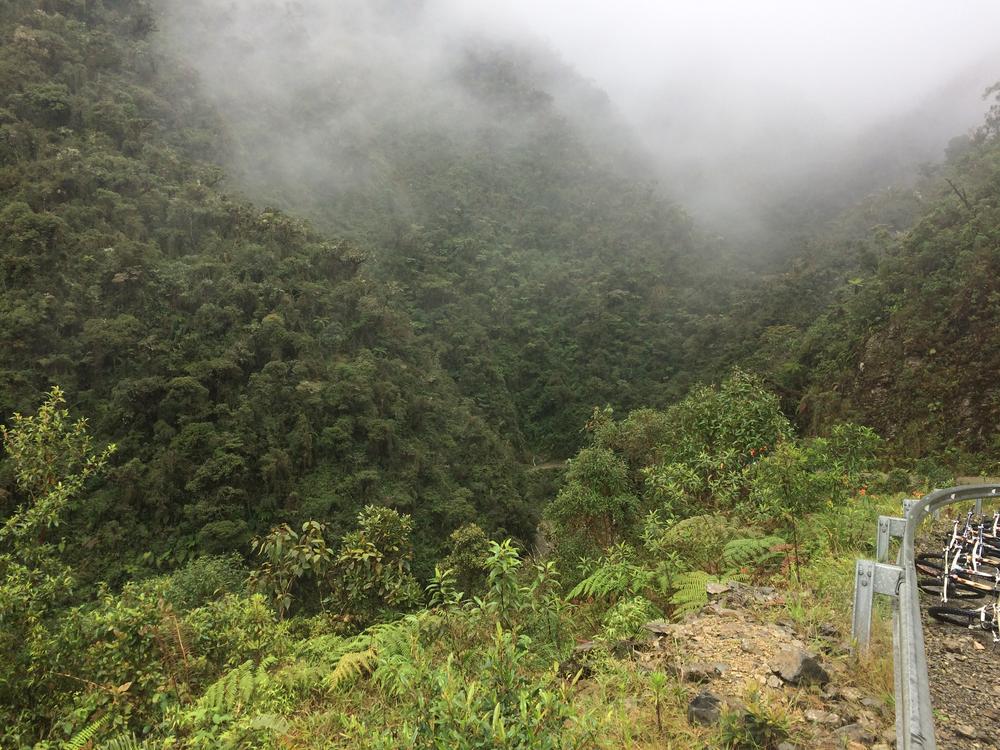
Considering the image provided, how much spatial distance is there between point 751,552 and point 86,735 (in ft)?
18.4

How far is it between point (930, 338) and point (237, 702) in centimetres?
3057

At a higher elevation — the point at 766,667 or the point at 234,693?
the point at 766,667

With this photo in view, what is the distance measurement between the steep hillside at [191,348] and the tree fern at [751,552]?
76.3 feet

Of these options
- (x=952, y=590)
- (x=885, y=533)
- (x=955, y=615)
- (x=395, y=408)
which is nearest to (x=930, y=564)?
(x=952, y=590)

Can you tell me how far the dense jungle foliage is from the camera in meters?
4.33

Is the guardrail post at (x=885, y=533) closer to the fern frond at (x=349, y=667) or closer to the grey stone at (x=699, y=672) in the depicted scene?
the grey stone at (x=699, y=672)

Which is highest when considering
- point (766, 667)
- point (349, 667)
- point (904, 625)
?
point (904, 625)

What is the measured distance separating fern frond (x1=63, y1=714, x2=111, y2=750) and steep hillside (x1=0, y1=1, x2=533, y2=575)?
21.5 m

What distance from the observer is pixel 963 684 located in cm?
312

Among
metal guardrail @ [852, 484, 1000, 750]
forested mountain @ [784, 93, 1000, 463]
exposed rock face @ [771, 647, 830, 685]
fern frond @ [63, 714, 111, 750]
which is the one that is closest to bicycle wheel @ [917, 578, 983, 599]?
metal guardrail @ [852, 484, 1000, 750]

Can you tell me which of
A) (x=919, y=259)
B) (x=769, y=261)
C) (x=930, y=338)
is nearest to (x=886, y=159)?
(x=769, y=261)

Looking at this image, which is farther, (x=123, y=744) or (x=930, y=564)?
(x=930, y=564)

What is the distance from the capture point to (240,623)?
18.2 feet

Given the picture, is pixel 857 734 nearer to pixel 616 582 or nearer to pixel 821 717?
pixel 821 717
